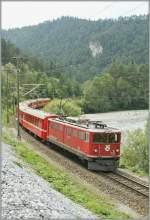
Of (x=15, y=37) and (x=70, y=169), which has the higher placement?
(x=15, y=37)

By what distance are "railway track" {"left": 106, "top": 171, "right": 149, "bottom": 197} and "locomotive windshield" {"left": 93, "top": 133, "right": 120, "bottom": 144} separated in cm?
134

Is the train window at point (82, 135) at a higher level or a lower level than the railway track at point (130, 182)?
higher

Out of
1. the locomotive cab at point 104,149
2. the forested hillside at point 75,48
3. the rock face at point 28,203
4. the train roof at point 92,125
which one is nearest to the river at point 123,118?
the forested hillside at point 75,48

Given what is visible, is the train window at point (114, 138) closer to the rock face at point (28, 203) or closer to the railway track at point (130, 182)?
the railway track at point (130, 182)

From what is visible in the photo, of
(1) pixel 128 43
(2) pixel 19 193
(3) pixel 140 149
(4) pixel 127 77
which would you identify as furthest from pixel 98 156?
(1) pixel 128 43

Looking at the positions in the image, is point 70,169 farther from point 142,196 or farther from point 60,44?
point 60,44

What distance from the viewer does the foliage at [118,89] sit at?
7219 cm

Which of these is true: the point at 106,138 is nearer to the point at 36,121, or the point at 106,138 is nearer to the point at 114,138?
the point at 114,138

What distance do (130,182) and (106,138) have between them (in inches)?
119

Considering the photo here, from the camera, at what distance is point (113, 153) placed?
60.8 ft

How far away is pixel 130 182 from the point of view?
15.8 meters

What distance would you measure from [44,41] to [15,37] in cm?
899

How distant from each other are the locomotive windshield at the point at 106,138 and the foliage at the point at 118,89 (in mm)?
49640

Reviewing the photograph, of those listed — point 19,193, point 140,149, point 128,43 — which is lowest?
point 140,149
